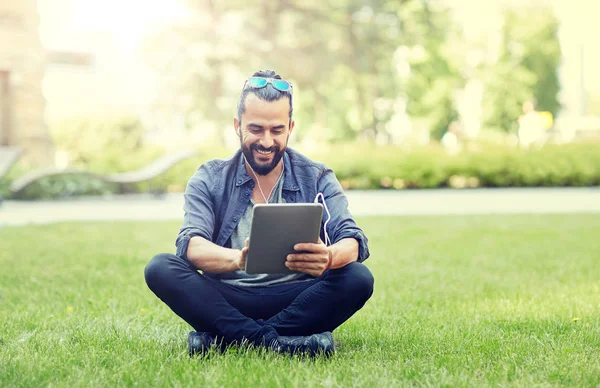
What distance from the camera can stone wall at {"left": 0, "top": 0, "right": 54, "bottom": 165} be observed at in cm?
1841

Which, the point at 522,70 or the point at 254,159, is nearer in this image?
the point at 254,159

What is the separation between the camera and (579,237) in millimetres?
10000

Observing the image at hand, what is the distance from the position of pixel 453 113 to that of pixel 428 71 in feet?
17.0

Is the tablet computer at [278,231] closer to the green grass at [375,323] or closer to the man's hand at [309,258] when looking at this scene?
the man's hand at [309,258]

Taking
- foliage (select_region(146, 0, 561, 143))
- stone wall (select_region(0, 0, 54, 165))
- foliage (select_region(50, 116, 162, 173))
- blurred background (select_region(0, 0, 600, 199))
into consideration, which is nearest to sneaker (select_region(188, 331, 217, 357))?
blurred background (select_region(0, 0, 600, 199))

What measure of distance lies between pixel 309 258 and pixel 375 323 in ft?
4.45

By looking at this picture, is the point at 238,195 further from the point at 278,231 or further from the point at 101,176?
the point at 101,176

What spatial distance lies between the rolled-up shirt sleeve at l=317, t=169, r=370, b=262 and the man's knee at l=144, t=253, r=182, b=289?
734 mm

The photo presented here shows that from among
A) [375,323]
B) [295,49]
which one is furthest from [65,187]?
[295,49]

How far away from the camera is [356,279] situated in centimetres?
367

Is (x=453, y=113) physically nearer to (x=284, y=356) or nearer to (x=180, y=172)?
(x=180, y=172)

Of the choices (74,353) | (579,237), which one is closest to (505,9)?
(579,237)

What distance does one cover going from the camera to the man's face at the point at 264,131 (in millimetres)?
3736

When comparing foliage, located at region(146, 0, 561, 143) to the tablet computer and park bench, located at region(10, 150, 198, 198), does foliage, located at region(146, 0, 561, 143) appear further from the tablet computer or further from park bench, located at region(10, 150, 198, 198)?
the tablet computer
